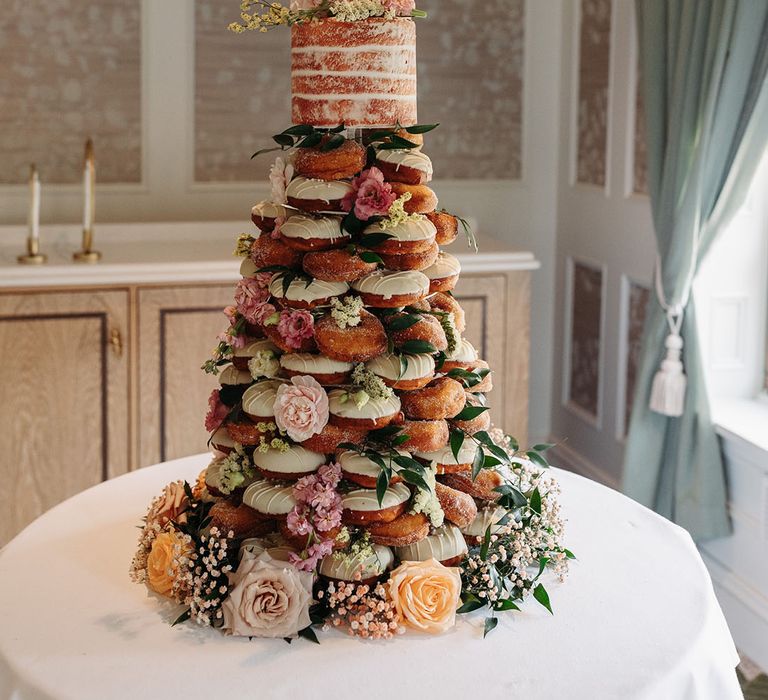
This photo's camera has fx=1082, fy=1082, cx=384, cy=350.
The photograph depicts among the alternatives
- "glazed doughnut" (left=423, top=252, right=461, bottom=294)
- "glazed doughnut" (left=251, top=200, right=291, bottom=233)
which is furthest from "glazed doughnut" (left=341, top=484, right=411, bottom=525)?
"glazed doughnut" (left=251, top=200, right=291, bottom=233)

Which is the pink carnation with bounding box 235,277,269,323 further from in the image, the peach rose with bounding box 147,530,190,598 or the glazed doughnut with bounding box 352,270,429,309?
the peach rose with bounding box 147,530,190,598

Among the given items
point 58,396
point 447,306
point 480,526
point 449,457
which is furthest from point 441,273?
point 58,396

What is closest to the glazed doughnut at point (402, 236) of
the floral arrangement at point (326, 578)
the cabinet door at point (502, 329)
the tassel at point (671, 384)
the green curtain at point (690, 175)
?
the floral arrangement at point (326, 578)

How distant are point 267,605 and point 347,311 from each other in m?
0.42

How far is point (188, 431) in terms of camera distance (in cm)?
334

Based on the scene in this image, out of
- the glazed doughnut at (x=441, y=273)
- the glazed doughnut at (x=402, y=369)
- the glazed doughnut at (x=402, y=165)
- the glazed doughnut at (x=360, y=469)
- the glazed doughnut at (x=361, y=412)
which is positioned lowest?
the glazed doughnut at (x=360, y=469)

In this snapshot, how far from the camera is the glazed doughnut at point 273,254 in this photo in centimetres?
160

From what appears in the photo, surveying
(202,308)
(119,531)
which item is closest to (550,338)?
(202,308)

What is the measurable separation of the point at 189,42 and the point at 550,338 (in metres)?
1.75

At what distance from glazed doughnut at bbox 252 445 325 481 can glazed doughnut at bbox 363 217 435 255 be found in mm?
311

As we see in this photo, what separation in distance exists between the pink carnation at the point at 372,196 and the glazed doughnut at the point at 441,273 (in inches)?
5.3

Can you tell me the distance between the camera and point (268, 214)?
1652 mm

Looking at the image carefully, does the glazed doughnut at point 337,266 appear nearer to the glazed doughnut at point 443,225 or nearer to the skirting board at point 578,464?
the glazed doughnut at point 443,225

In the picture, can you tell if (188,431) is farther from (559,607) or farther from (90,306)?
(559,607)
